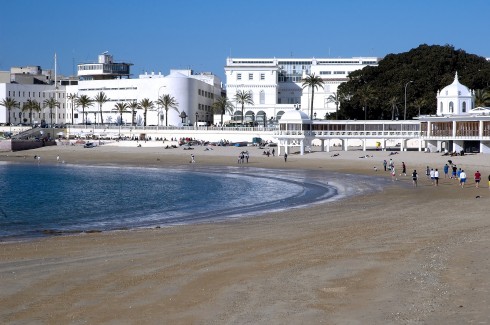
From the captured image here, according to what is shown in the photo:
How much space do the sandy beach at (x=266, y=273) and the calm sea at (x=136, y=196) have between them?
416cm

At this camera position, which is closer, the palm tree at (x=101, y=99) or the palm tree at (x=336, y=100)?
the palm tree at (x=336, y=100)

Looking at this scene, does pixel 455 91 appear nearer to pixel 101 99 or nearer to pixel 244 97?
pixel 244 97

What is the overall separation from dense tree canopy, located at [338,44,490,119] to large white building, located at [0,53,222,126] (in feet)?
102

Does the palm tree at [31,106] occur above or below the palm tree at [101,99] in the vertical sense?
below

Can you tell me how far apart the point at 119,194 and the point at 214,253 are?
28218 mm

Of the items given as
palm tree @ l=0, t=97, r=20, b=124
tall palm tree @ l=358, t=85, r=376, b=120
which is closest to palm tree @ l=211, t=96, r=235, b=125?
tall palm tree @ l=358, t=85, r=376, b=120

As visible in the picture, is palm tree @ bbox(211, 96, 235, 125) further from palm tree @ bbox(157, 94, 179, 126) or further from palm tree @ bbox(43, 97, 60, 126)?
palm tree @ bbox(43, 97, 60, 126)

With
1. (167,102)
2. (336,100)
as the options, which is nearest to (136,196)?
(336,100)

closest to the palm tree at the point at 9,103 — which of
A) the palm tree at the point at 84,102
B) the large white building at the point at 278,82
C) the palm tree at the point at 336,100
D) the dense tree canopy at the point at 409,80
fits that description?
the palm tree at the point at 84,102

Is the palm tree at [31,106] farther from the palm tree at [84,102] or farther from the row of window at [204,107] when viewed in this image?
the row of window at [204,107]

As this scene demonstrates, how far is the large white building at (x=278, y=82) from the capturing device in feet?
437

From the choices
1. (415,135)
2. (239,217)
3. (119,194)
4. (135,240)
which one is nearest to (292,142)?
A: (415,135)

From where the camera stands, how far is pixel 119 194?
48469 mm

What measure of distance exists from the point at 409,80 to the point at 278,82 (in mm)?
41174
